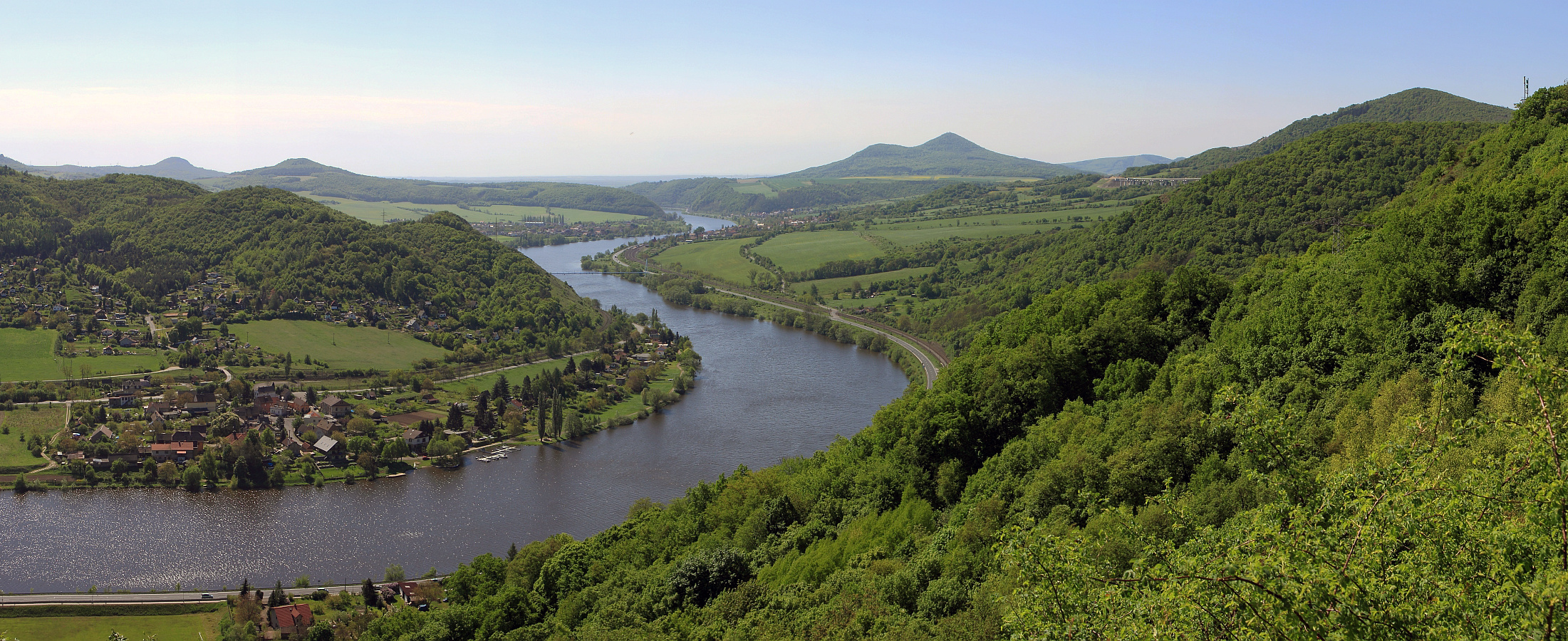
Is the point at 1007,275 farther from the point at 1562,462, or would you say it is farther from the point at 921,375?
the point at 1562,462

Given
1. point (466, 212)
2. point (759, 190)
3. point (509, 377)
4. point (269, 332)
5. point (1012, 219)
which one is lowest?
point (509, 377)

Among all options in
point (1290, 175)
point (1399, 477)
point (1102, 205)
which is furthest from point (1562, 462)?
point (1102, 205)

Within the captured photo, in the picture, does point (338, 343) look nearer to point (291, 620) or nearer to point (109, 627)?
point (109, 627)

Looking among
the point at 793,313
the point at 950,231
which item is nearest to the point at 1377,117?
the point at 950,231

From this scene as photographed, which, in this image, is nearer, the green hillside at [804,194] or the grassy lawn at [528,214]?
the grassy lawn at [528,214]

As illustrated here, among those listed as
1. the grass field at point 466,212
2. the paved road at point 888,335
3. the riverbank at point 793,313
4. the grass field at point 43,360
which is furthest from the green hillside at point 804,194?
the grass field at point 43,360

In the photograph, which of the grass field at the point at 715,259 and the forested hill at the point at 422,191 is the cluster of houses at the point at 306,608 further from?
the forested hill at the point at 422,191
